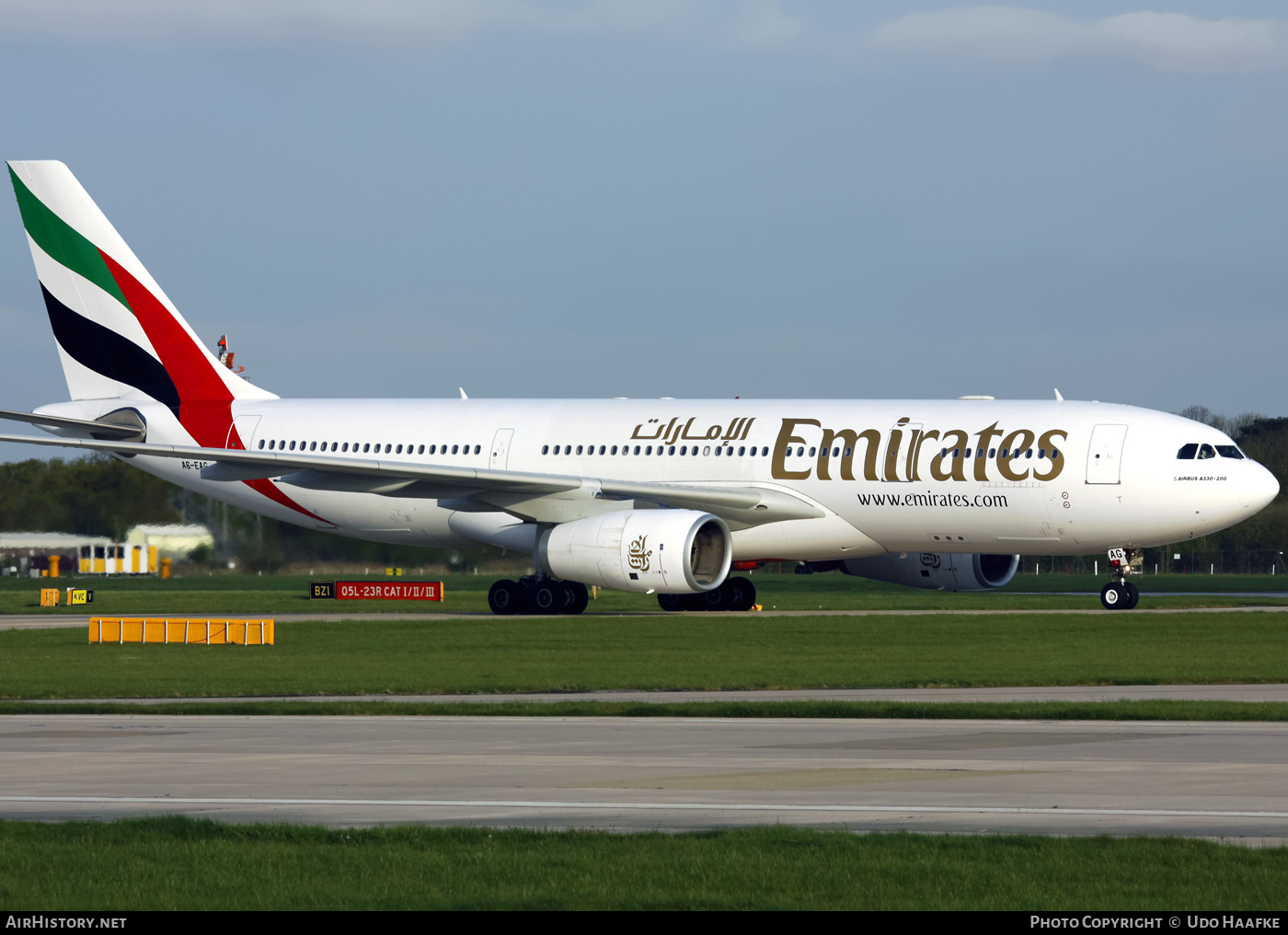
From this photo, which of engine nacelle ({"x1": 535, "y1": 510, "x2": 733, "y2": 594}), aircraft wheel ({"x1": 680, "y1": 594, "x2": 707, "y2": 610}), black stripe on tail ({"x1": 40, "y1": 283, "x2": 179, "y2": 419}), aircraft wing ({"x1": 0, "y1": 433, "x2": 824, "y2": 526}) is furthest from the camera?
black stripe on tail ({"x1": 40, "y1": 283, "x2": 179, "y2": 419})

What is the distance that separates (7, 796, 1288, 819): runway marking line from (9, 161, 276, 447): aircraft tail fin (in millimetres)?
31702

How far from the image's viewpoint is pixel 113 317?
44.1 meters

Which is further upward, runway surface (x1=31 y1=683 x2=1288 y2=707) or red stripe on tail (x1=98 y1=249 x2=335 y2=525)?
red stripe on tail (x1=98 y1=249 x2=335 y2=525)

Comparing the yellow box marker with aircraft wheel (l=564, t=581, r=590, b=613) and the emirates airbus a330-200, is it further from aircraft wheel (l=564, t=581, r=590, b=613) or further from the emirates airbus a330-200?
aircraft wheel (l=564, t=581, r=590, b=613)

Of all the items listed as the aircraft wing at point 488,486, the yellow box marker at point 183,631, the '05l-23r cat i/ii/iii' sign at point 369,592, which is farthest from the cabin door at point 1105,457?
the '05l-23r cat i/ii/iii' sign at point 369,592

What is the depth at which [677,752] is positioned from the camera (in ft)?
49.9

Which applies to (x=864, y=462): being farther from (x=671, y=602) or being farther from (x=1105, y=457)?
(x=671, y=602)

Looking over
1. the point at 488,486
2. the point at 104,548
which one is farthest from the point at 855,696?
the point at 104,548

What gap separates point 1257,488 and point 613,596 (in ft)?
62.0

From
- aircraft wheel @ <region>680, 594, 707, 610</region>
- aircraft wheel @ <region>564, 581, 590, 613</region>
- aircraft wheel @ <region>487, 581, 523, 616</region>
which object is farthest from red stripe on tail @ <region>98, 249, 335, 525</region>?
aircraft wheel @ <region>680, 594, 707, 610</region>

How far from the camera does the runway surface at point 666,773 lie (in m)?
11.5

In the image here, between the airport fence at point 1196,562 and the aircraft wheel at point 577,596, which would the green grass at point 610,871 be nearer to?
the aircraft wheel at point 577,596

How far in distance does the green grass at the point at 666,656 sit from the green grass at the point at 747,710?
189cm

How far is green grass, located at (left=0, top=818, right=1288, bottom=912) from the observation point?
8.82 meters
